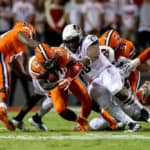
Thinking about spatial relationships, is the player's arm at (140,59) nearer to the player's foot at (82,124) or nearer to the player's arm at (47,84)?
the player's foot at (82,124)

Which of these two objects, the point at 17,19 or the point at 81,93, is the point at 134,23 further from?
the point at 81,93

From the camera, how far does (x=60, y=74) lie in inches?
336

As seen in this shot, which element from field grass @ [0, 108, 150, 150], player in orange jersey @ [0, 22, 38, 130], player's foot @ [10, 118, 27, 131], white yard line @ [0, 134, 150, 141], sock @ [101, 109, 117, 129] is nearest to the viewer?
field grass @ [0, 108, 150, 150]

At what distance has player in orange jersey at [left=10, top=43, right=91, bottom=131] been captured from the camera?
834cm

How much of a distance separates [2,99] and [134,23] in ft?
18.3

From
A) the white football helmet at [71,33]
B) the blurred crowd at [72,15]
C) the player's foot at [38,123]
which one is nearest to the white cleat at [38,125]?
the player's foot at [38,123]

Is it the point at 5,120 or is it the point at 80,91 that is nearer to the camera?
the point at 5,120

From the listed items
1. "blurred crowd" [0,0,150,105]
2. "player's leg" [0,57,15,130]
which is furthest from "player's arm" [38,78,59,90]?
"blurred crowd" [0,0,150,105]

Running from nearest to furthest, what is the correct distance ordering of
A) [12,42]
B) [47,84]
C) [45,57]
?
[45,57] < [47,84] < [12,42]

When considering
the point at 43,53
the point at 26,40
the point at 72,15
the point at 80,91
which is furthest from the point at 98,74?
the point at 72,15

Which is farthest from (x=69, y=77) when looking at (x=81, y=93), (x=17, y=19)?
(x=17, y=19)

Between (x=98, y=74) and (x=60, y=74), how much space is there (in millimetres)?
435

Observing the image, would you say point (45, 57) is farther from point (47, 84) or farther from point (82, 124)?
point (82, 124)

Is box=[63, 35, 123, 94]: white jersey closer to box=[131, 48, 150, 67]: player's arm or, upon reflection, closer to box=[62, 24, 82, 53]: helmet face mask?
box=[62, 24, 82, 53]: helmet face mask
